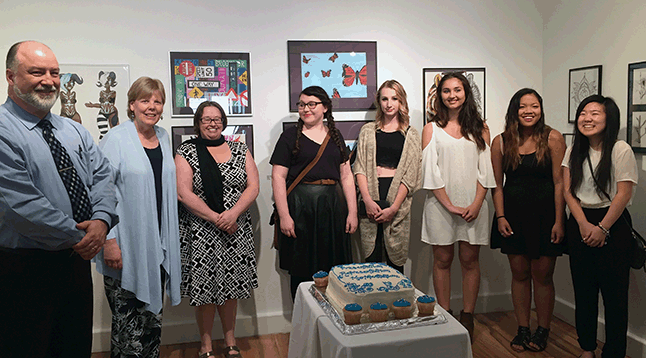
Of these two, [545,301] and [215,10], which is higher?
[215,10]

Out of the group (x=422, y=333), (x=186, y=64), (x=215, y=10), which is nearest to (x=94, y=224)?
(x=422, y=333)

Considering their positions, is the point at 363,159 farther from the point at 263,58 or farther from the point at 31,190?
the point at 31,190

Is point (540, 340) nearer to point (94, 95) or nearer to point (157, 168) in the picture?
point (157, 168)

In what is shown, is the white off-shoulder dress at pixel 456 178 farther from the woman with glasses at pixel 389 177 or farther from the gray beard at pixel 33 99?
the gray beard at pixel 33 99

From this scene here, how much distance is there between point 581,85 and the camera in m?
3.61

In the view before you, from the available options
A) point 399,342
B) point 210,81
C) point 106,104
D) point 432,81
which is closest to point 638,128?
point 432,81

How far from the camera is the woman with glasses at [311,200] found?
3119 mm

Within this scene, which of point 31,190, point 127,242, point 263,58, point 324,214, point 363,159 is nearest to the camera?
point 31,190

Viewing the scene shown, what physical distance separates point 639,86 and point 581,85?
53cm

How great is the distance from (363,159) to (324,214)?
1.64 feet

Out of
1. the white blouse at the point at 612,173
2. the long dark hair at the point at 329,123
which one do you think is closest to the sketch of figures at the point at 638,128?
the white blouse at the point at 612,173

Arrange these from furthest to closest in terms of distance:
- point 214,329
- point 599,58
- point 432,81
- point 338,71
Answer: point 432,81
point 338,71
point 214,329
point 599,58

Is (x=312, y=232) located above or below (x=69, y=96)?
below

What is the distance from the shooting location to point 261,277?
12.1ft
